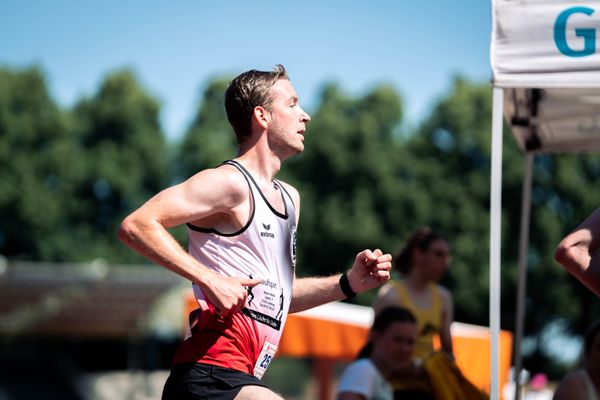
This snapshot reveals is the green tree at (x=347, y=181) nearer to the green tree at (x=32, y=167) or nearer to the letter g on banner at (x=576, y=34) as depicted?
the green tree at (x=32, y=167)

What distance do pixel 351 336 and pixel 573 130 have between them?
18.2 feet

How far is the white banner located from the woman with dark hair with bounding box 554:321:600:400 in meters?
1.31

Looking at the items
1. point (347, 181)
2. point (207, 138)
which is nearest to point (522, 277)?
point (347, 181)

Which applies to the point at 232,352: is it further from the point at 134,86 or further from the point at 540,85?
the point at 134,86

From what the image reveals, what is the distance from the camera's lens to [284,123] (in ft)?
12.3

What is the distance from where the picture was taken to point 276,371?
36.5 meters

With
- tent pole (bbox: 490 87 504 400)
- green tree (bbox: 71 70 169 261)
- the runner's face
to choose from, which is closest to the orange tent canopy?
tent pole (bbox: 490 87 504 400)

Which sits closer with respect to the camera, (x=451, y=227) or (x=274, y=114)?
(x=274, y=114)

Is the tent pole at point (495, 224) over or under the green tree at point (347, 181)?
over

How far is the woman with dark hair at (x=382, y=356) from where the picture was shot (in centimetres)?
529

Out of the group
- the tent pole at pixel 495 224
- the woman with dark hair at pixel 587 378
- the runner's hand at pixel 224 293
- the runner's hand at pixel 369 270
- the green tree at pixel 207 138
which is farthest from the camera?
the green tree at pixel 207 138

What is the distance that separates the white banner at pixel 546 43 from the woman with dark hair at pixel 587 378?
1314mm

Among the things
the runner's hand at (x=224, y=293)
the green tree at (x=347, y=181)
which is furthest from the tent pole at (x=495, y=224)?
the green tree at (x=347, y=181)

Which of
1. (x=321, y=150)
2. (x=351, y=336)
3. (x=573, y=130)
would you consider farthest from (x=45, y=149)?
(x=573, y=130)
